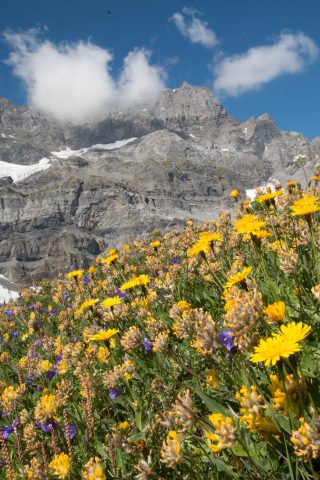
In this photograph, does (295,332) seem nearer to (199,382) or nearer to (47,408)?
(199,382)

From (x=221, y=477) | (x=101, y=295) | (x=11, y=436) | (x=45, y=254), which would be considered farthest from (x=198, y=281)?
(x=45, y=254)

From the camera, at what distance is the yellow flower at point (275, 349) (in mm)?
1630

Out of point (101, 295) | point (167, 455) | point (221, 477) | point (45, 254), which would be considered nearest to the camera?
point (167, 455)

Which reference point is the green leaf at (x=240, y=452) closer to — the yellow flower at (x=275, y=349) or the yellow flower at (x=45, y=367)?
the yellow flower at (x=275, y=349)

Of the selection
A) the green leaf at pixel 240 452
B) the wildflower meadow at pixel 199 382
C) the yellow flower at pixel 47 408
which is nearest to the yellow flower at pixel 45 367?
the wildflower meadow at pixel 199 382

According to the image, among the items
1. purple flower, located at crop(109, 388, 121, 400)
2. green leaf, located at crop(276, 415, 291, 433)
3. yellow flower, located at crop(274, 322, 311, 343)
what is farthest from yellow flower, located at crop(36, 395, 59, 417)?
yellow flower, located at crop(274, 322, 311, 343)

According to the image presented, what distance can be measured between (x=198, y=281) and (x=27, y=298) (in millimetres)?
6686

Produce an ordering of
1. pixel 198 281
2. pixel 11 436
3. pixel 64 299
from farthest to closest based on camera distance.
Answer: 1. pixel 64 299
2. pixel 198 281
3. pixel 11 436

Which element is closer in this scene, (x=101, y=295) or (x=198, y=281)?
(x=198, y=281)

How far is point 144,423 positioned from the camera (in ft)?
11.2

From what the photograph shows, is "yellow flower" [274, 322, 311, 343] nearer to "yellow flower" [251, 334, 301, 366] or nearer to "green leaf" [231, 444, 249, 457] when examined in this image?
"yellow flower" [251, 334, 301, 366]

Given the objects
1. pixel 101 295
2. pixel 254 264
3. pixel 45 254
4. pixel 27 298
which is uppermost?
pixel 254 264

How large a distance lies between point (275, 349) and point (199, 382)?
1.68 meters

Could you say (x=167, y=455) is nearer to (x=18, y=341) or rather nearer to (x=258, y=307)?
(x=258, y=307)
